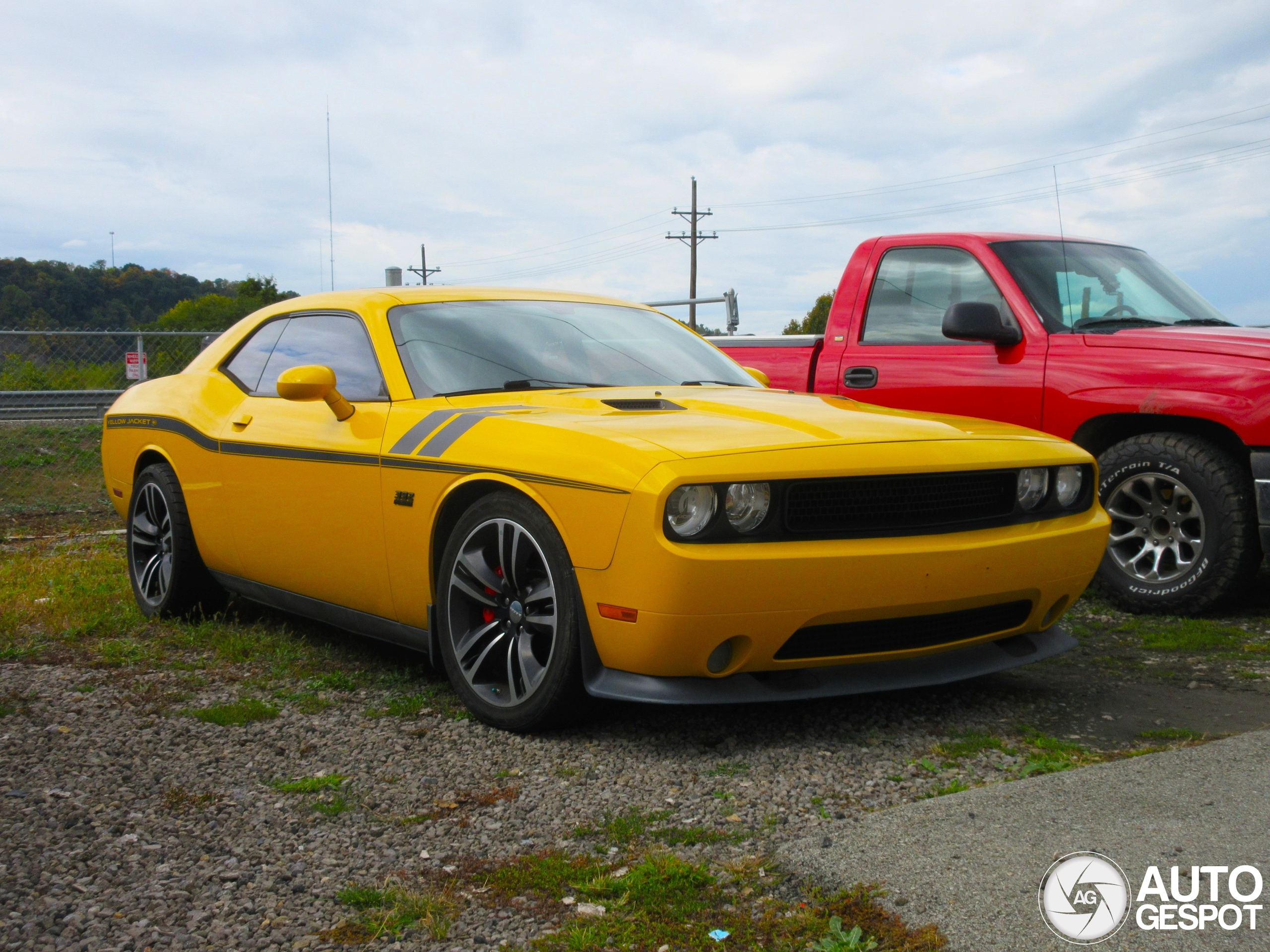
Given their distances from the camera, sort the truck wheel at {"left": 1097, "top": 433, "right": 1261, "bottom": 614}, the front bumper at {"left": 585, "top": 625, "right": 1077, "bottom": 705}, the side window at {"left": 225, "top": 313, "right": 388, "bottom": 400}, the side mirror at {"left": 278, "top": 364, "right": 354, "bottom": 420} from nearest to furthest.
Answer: the front bumper at {"left": 585, "top": 625, "right": 1077, "bottom": 705} → the side mirror at {"left": 278, "top": 364, "right": 354, "bottom": 420} → the side window at {"left": 225, "top": 313, "right": 388, "bottom": 400} → the truck wheel at {"left": 1097, "top": 433, "right": 1261, "bottom": 614}

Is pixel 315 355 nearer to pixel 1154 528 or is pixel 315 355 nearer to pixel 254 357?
pixel 254 357

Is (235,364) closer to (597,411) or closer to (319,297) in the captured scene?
(319,297)

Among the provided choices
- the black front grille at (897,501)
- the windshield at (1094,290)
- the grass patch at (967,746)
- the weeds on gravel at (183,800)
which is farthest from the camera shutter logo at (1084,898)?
the windshield at (1094,290)

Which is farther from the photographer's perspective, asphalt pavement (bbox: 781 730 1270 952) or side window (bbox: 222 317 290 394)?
side window (bbox: 222 317 290 394)

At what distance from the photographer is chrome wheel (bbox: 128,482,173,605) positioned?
5.41 meters

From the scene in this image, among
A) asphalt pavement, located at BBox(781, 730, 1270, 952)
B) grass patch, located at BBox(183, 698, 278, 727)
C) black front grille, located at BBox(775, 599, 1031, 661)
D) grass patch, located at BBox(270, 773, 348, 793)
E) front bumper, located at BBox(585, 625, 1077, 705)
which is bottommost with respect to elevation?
grass patch, located at BBox(183, 698, 278, 727)

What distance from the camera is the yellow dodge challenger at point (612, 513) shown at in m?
3.19

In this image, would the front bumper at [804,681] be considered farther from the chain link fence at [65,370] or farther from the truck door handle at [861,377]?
the chain link fence at [65,370]

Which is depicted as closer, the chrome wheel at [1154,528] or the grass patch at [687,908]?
the grass patch at [687,908]

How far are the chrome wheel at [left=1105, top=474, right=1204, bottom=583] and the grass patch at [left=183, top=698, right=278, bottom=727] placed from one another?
12.0 ft

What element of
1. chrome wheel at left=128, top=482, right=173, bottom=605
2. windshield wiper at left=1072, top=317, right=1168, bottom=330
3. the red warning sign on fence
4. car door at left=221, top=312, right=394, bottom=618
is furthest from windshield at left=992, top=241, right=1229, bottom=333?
the red warning sign on fence

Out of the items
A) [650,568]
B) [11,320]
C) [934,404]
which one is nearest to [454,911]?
[650,568]

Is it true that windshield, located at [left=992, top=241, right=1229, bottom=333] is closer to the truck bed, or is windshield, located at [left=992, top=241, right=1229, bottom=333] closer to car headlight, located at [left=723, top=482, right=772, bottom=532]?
the truck bed

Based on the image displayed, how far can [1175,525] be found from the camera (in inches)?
213
